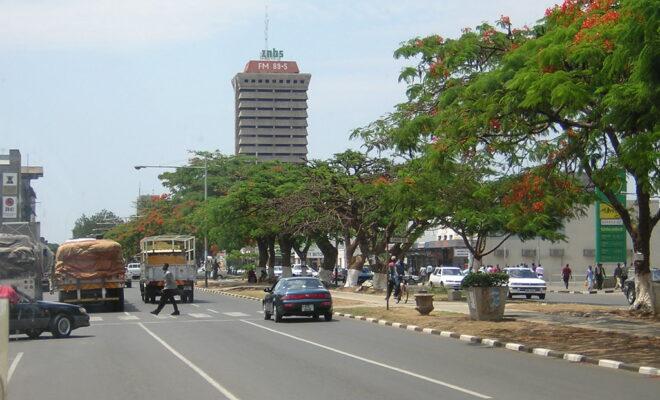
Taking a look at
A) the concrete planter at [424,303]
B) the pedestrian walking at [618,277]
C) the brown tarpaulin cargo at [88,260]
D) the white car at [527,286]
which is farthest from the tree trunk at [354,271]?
the concrete planter at [424,303]

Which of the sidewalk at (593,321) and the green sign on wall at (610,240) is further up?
the green sign on wall at (610,240)

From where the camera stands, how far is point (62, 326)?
2398 cm

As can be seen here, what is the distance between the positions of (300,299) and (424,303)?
163 inches

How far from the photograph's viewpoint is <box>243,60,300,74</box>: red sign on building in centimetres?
19200

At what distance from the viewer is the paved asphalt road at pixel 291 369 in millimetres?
13305

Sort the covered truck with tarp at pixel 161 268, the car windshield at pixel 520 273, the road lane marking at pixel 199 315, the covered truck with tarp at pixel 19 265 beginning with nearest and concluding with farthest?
the road lane marking at pixel 199 315 → the covered truck with tarp at pixel 19 265 → the covered truck with tarp at pixel 161 268 → the car windshield at pixel 520 273

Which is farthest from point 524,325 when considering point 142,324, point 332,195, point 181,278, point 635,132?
point 332,195

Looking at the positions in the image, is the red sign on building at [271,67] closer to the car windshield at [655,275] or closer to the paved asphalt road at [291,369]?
the car windshield at [655,275]

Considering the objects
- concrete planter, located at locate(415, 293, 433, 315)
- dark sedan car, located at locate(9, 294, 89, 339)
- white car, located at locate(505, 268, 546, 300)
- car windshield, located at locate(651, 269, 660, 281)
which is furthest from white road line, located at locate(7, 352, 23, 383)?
white car, located at locate(505, 268, 546, 300)

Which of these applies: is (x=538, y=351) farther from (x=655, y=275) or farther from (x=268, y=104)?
(x=268, y=104)

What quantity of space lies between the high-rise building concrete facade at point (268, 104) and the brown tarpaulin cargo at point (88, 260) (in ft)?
497

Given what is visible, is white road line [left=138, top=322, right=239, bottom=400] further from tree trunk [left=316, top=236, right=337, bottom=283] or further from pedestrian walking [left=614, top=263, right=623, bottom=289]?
pedestrian walking [left=614, top=263, right=623, bottom=289]

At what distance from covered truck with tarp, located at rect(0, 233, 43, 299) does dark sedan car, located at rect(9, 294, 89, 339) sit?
36.2 ft

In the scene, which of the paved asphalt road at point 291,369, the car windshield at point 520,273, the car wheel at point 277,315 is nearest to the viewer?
the paved asphalt road at point 291,369
